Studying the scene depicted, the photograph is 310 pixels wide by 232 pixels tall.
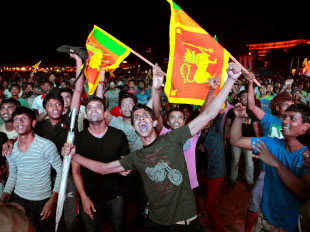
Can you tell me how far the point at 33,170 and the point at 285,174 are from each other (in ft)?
9.24

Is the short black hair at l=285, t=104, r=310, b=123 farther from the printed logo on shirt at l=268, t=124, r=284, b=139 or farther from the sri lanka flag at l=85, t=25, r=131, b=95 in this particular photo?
the sri lanka flag at l=85, t=25, r=131, b=95

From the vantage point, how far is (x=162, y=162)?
90.4 inches

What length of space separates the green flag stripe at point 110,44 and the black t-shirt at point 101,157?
1697 millimetres

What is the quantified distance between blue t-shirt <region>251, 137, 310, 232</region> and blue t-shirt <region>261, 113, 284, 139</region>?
44.6 inches

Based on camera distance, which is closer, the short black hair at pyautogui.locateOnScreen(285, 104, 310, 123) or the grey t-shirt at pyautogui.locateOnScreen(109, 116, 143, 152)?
the short black hair at pyautogui.locateOnScreen(285, 104, 310, 123)

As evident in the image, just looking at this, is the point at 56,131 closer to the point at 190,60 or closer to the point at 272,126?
the point at 190,60

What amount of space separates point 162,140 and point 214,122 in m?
1.91

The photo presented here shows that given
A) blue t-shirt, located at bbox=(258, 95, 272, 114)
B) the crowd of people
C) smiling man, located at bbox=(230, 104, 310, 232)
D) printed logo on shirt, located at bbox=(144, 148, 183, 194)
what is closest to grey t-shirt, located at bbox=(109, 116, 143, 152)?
the crowd of people

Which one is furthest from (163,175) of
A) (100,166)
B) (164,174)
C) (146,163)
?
(100,166)

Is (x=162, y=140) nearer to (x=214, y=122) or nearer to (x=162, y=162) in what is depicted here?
(x=162, y=162)

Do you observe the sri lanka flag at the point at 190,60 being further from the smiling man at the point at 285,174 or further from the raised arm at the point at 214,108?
the smiling man at the point at 285,174

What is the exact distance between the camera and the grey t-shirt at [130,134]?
3803 mm

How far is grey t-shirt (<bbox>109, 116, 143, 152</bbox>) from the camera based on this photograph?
3.80 metres

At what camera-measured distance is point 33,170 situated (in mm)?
2854
